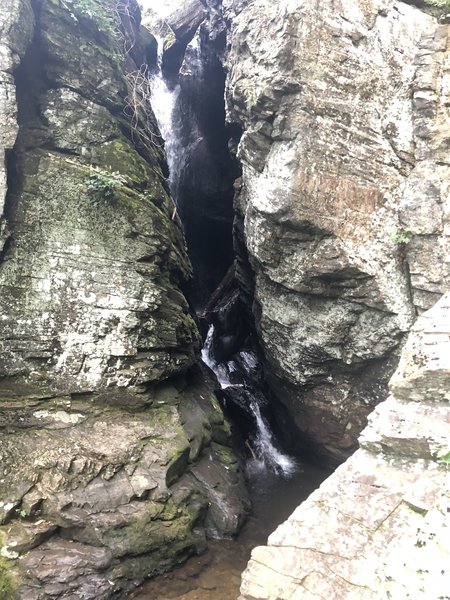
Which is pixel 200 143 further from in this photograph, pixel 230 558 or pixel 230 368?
pixel 230 558

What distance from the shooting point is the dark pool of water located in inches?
261

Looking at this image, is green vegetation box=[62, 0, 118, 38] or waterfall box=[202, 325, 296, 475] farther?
waterfall box=[202, 325, 296, 475]

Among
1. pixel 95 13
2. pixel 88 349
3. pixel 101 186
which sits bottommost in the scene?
pixel 88 349

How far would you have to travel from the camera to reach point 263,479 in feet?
35.6

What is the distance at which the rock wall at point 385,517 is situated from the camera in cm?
363

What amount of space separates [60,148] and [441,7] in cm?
884

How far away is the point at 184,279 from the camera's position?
10789 mm

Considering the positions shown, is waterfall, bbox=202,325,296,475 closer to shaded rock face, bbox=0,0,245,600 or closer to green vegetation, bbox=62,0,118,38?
shaded rock face, bbox=0,0,245,600

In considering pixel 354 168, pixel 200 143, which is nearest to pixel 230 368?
pixel 354 168

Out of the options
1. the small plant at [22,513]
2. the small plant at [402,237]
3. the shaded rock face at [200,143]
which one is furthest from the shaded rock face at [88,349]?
the shaded rock face at [200,143]

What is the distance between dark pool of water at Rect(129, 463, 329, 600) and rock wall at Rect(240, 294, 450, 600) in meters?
2.76

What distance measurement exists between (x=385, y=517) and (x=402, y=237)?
18.8 feet

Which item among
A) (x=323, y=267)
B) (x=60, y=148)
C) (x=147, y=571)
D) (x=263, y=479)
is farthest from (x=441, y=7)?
(x=147, y=571)

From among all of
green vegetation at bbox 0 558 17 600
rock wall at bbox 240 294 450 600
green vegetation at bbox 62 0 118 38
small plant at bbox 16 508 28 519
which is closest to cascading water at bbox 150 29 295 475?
green vegetation at bbox 62 0 118 38
